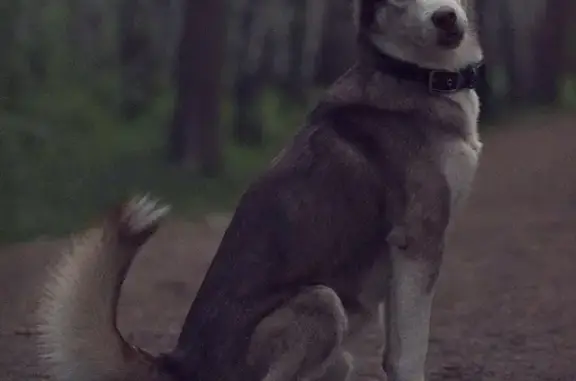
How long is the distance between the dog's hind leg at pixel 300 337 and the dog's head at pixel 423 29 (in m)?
0.77

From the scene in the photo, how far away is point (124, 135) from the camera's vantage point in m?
6.75

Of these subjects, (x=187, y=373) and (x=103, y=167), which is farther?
(x=103, y=167)

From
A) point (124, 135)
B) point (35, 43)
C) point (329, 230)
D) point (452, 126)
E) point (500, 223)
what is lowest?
point (500, 223)

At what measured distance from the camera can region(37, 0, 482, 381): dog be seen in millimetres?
3070

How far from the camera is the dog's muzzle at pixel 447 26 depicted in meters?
3.18

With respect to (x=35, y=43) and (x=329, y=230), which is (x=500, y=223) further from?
(x=329, y=230)

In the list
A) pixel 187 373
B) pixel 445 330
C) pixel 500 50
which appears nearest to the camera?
pixel 187 373

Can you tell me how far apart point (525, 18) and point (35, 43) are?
3.74m

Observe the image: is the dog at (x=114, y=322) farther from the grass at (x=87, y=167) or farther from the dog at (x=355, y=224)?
the grass at (x=87, y=167)

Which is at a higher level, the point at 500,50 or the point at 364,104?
the point at 364,104

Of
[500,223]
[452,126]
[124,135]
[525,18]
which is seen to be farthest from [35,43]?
[452,126]

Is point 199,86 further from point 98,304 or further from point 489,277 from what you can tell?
point 98,304

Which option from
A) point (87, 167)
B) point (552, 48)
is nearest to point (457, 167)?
point (87, 167)

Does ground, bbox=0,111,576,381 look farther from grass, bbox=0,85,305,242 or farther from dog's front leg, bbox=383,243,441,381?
dog's front leg, bbox=383,243,441,381
